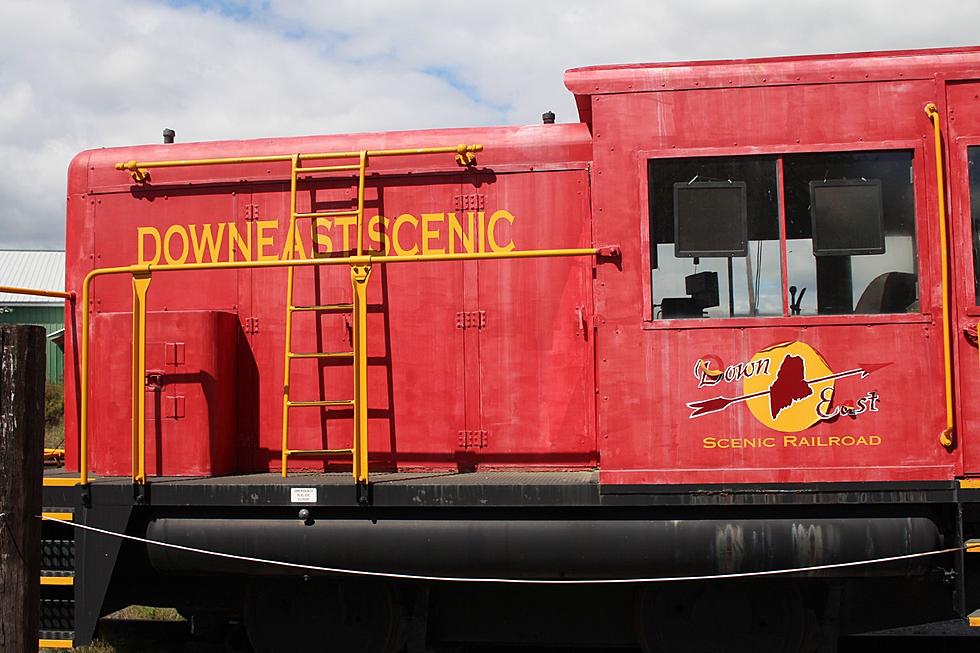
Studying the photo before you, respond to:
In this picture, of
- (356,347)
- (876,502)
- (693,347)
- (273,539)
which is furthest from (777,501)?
(273,539)

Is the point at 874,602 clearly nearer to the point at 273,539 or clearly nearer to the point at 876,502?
the point at 876,502

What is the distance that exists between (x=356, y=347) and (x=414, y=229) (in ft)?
3.83

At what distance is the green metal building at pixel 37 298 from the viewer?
33.4m

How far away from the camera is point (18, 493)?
14.3 ft

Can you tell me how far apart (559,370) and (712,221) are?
1.48 meters

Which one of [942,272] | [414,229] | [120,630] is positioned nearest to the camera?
[942,272]

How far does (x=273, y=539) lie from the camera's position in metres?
5.39

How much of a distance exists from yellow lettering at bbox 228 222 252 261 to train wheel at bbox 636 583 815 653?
361 centimetres

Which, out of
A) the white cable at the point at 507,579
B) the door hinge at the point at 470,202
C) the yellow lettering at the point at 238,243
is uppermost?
the door hinge at the point at 470,202

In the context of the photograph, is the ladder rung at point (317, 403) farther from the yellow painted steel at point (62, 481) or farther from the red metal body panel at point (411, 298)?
the yellow painted steel at point (62, 481)

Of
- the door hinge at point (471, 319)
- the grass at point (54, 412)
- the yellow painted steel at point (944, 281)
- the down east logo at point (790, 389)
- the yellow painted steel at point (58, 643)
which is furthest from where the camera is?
the grass at point (54, 412)

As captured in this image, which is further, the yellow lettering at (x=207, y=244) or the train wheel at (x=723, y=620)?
the yellow lettering at (x=207, y=244)

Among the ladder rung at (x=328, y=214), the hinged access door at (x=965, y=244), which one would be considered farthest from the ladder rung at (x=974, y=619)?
the ladder rung at (x=328, y=214)

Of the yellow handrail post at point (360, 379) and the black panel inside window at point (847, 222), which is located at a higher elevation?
the black panel inside window at point (847, 222)
